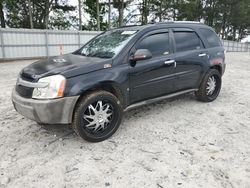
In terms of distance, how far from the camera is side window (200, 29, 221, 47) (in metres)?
5.10

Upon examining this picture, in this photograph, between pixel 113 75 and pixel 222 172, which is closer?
pixel 222 172

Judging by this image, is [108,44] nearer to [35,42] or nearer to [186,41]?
[186,41]

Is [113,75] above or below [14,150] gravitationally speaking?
above

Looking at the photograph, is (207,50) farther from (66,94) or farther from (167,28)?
(66,94)

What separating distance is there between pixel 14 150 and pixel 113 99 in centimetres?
156

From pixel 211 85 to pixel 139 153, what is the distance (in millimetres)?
2922

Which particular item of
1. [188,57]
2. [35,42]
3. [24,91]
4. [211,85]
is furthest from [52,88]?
[35,42]

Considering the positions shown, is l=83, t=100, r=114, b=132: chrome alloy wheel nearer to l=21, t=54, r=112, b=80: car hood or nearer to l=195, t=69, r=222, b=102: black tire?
l=21, t=54, r=112, b=80: car hood

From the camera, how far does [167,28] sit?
438 centimetres

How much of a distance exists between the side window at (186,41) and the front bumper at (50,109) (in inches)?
93.7

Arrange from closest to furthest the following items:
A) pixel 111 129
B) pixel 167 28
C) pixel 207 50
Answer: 1. pixel 111 129
2. pixel 167 28
3. pixel 207 50

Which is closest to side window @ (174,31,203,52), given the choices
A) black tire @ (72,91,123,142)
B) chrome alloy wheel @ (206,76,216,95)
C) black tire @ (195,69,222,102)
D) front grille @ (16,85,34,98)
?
black tire @ (195,69,222,102)

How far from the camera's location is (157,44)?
4176 millimetres

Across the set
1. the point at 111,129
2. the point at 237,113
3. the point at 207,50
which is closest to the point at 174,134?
the point at 111,129
